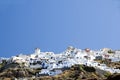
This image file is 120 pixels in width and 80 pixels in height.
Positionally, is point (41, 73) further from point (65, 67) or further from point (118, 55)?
point (118, 55)

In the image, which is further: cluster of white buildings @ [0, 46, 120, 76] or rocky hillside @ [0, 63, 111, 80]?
cluster of white buildings @ [0, 46, 120, 76]

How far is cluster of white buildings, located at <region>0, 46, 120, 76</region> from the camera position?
406 feet

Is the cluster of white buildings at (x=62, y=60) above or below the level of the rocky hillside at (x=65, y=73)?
above

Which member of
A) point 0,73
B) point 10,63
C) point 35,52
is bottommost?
point 0,73

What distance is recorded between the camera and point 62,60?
142 meters

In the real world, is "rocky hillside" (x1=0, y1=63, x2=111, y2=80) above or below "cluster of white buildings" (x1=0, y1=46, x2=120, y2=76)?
below

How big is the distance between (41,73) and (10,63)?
17.5 m

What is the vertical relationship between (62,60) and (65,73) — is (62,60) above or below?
above

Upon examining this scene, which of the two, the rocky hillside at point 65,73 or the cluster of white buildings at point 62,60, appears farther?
the cluster of white buildings at point 62,60

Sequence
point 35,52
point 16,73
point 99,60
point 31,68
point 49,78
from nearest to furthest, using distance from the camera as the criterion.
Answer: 1. point 49,78
2. point 16,73
3. point 31,68
4. point 99,60
5. point 35,52

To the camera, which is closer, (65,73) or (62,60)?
(65,73)

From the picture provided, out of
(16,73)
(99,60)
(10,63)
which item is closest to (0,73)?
(16,73)

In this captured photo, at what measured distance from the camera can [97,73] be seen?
375ft

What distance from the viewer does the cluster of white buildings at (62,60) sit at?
124 metres
